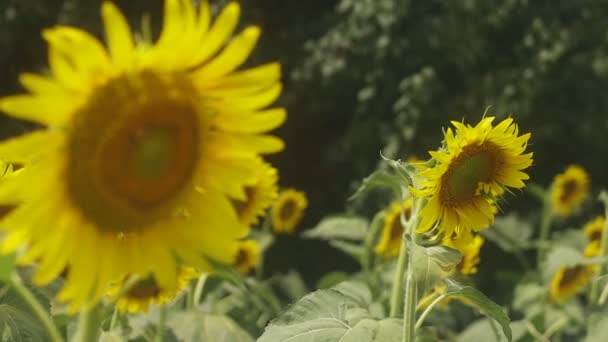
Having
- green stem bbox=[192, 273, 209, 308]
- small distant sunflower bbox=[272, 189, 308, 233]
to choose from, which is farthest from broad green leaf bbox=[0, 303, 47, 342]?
small distant sunflower bbox=[272, 189, 308, 233]

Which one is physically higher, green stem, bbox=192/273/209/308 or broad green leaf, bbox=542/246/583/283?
broad green leaf, bbox=542/246/583/283

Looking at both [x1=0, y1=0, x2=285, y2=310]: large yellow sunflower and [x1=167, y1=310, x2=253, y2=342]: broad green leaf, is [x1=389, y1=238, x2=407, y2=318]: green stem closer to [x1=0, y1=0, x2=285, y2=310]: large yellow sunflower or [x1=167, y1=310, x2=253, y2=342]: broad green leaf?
[x1=167, y1=310, x2=253, y2=342]: broad green leaf

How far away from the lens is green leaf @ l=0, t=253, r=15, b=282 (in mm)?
902

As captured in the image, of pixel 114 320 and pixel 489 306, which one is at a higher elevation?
→ pixel 489 306

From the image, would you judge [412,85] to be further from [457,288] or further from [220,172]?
[220,172]

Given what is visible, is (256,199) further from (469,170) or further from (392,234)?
(469,170)

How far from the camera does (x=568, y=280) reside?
2760mm

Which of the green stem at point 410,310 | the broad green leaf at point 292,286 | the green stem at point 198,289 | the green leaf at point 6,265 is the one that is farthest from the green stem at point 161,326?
the broad green leaf at point 292,286

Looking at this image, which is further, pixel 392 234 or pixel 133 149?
pixel 392 234

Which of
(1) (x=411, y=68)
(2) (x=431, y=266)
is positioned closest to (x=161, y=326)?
(2) (x=431, y=266)

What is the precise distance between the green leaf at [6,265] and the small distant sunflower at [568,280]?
2052 millimetres

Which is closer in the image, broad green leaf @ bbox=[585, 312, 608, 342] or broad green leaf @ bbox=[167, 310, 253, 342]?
broad green leaf @ bbox=[167, 310, 253, 342]

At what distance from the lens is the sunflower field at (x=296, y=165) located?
0.80 meters

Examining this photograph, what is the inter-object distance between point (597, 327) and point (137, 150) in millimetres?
1378
